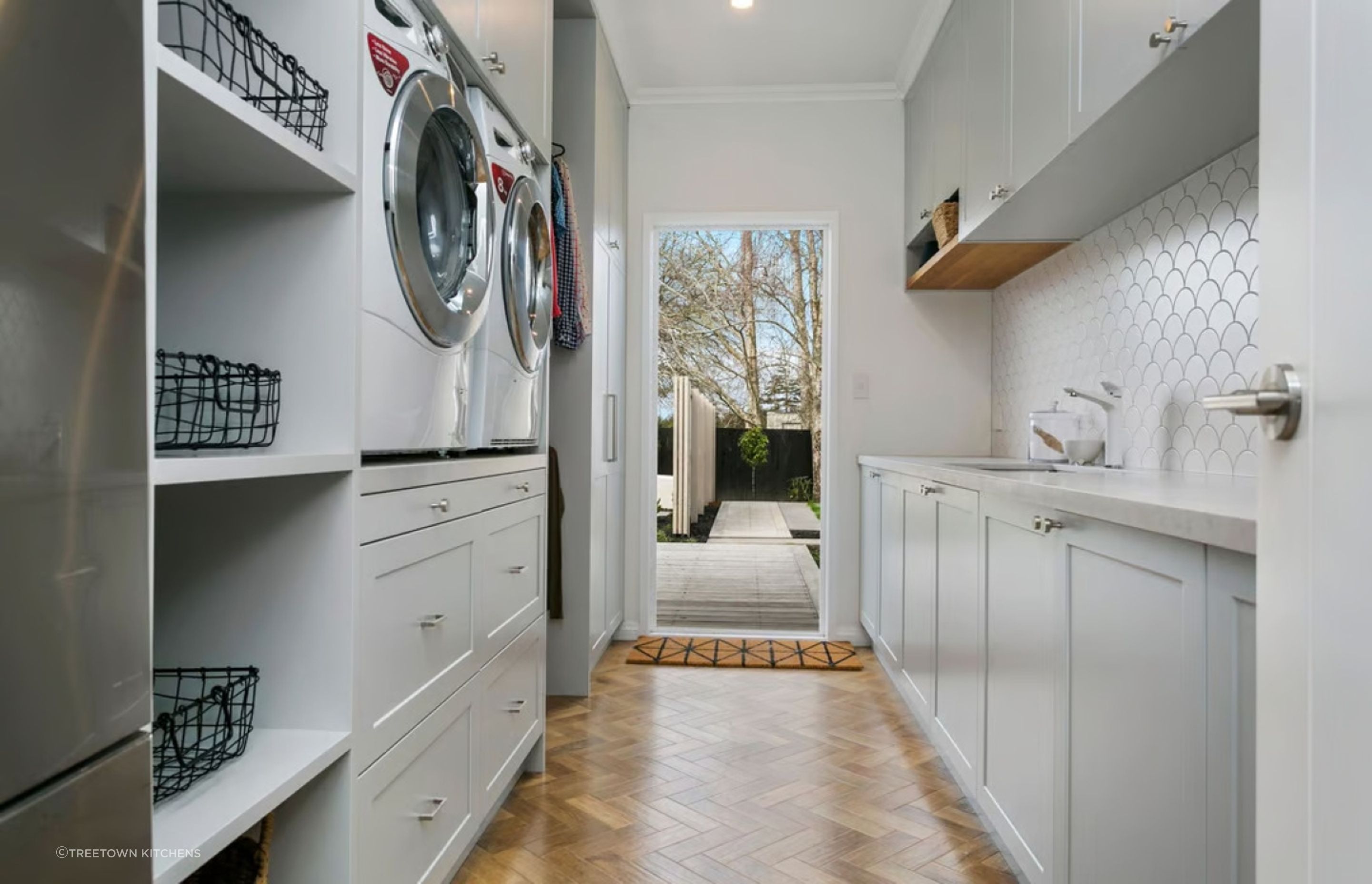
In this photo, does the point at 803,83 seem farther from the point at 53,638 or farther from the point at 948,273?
the point at 53,638

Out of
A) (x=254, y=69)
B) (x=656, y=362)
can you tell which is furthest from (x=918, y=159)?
(x=254, y=69)

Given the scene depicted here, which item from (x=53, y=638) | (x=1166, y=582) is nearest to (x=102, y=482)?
(x=53, y=638)

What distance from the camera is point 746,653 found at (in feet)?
12.0

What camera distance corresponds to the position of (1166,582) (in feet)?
3.38

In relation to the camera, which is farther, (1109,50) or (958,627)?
(958,627)

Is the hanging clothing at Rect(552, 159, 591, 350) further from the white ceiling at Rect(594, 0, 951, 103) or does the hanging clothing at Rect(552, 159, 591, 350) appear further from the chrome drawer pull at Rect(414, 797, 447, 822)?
the chrome drawer pull at Rect(414, 797, 447, 822)

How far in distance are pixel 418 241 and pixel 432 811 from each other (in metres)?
1.04

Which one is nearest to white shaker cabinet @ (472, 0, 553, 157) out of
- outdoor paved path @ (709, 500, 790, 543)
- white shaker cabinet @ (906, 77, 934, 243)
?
white shaker cabinet @ (906, 77, 934, 243)

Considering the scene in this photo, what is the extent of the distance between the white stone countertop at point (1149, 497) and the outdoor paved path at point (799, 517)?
16.7 ft

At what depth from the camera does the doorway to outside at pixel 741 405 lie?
645cm

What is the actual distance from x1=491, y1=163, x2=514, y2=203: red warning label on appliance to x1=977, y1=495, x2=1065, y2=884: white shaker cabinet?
133cm

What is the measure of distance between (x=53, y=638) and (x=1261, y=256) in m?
1.00

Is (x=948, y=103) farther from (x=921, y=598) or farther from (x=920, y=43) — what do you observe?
(x=921, y=598)

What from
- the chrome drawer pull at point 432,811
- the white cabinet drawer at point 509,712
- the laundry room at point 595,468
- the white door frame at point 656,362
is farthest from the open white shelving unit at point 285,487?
the white door frame at point 656,362
